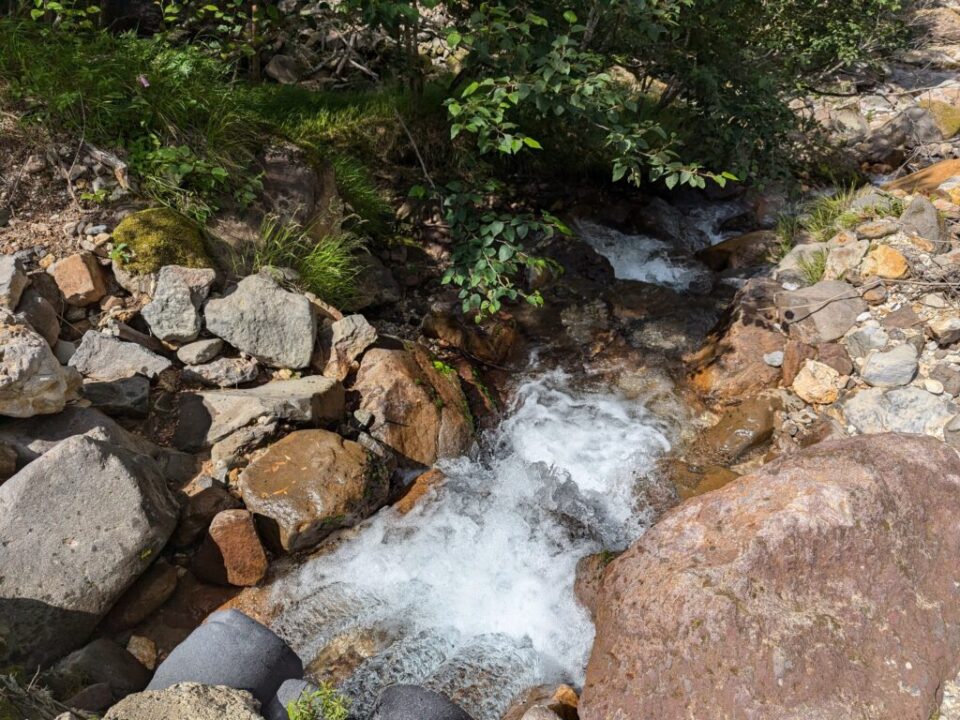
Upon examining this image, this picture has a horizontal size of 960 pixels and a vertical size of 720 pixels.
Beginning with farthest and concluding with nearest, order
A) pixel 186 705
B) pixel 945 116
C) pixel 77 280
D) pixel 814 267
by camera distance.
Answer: pixel 945 116 → pixel 814 267 → pixel 77 280 → pixel 186 705

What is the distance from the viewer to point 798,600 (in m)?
2.88

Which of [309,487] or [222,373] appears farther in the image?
[222,373]

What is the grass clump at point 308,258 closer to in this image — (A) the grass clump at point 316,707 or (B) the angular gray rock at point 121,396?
(B) the angular gray rock at point 121,396

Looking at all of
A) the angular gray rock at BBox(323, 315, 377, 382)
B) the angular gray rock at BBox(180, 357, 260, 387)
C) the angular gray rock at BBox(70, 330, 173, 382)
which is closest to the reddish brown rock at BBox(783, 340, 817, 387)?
the angular gray rock at BBox(323, 315, 377, 382)

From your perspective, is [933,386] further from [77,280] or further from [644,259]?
[77,280]

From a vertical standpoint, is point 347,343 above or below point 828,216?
above

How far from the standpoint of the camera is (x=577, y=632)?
3592 millimetres

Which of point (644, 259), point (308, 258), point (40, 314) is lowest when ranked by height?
point (644, 259)

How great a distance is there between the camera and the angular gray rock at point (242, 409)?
4000mm

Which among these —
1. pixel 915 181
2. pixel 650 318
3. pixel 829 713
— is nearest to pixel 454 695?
pixel 829 713

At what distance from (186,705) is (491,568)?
79.1 inches

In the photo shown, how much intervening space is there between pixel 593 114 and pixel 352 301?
2423 millimetres

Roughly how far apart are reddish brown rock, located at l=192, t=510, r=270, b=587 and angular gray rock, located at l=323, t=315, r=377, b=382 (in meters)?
1.30

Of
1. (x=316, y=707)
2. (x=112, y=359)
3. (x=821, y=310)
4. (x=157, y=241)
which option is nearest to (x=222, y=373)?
(x=112, y=359)
